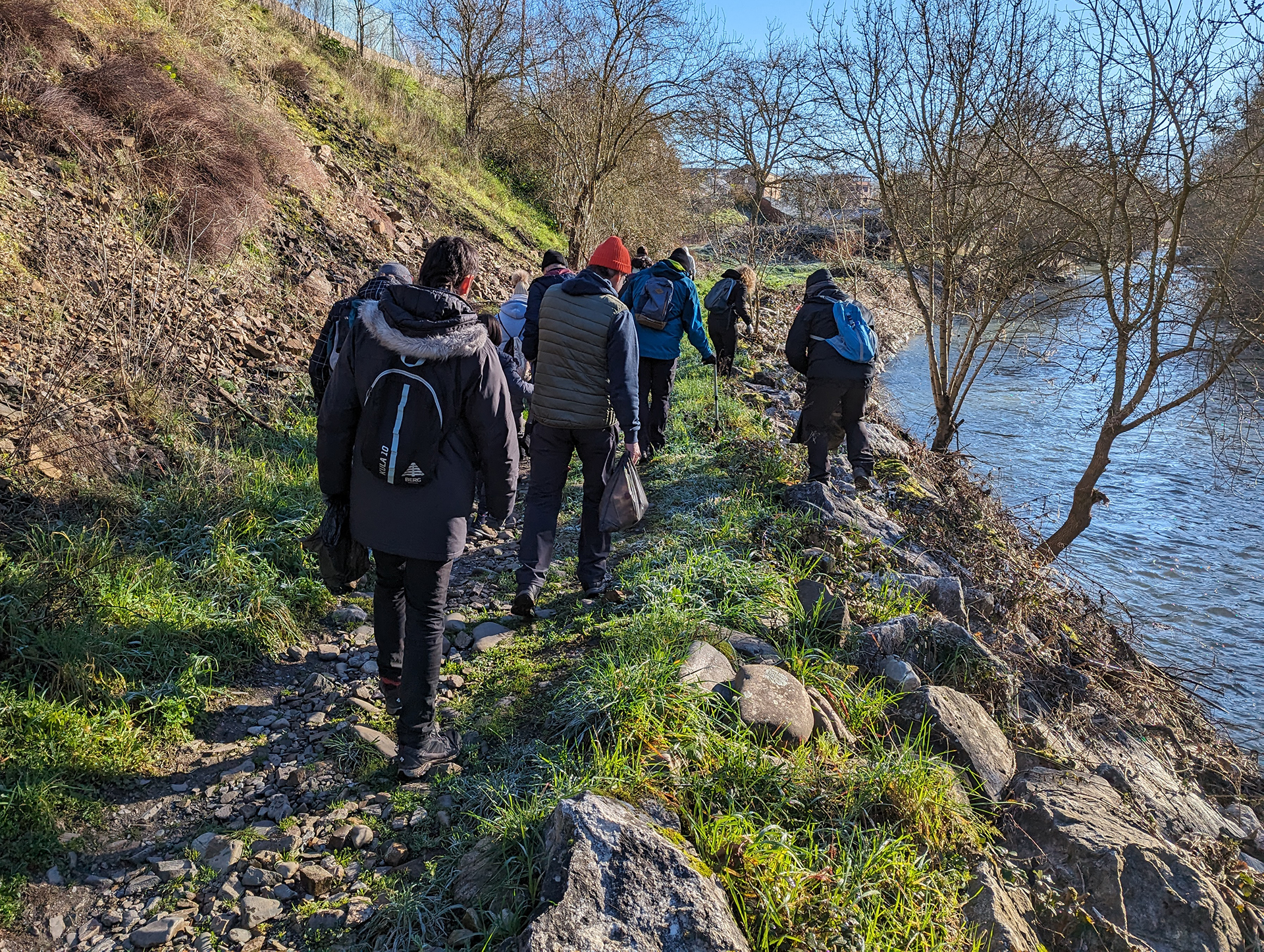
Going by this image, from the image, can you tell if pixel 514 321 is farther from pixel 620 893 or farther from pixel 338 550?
pixel 620 893

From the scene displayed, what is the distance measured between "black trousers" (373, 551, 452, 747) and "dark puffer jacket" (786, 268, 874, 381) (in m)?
4.28

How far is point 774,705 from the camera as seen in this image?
350 centimetres

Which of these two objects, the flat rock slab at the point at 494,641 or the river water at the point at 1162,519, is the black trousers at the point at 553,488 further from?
the river water at the point at 1162,519

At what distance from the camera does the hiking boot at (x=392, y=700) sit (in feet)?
11.9

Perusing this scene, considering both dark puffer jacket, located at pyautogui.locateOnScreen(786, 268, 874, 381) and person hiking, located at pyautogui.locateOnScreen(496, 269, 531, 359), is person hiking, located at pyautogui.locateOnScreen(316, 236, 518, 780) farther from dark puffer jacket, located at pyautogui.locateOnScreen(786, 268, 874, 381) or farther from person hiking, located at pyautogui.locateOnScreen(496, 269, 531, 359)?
dark puffer jacket, located at pyautogui.locateOnScreen(786, 268, 874, 381)

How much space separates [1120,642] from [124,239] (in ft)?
30.8

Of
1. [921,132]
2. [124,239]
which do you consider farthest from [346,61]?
[921,132]

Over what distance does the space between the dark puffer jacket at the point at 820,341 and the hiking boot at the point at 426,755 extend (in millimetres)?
4463

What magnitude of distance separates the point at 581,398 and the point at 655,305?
2.37 m

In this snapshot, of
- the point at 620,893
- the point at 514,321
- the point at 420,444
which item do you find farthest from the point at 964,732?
the point at 514,321

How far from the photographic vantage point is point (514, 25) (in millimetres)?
18047

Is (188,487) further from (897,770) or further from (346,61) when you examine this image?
(346,61)

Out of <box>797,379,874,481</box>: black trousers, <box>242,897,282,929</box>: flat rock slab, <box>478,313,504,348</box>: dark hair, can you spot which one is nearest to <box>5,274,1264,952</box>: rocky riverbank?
<box>242,897,282,929</box>: flat rock slab

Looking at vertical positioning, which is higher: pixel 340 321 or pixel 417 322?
pixel 417 322
